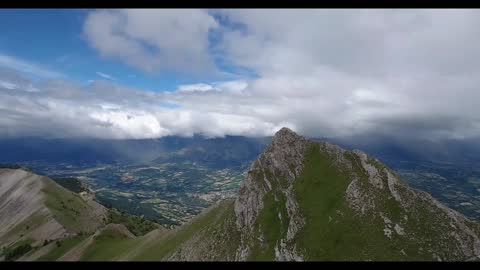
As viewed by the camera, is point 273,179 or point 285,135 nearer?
point 273,179

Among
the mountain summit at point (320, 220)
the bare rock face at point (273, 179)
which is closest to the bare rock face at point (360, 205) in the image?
the bare rock face at point (273, 179)

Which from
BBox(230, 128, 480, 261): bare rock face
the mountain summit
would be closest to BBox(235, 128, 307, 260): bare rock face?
BBox(230, 128, 480, 261): bare rock face

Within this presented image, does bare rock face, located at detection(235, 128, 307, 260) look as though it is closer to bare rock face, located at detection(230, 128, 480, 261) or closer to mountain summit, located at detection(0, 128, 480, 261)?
bare rock face, located at detection(230, 128, 480, 261)

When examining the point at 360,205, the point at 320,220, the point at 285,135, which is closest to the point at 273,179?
the point at 285,135

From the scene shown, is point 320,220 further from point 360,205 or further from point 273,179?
point 273,179

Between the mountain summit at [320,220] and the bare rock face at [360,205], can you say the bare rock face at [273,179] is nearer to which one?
the bare rock face at [360,205]

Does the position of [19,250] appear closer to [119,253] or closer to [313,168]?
[119,253]

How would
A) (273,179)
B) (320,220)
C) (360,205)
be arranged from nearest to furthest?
(360,205) → (320,220) → (273,179)

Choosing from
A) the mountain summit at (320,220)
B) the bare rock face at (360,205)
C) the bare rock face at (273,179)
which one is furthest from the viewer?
the bare rock face at (273,179)

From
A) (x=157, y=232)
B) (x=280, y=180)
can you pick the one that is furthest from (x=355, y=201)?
(x=157, y=232)
